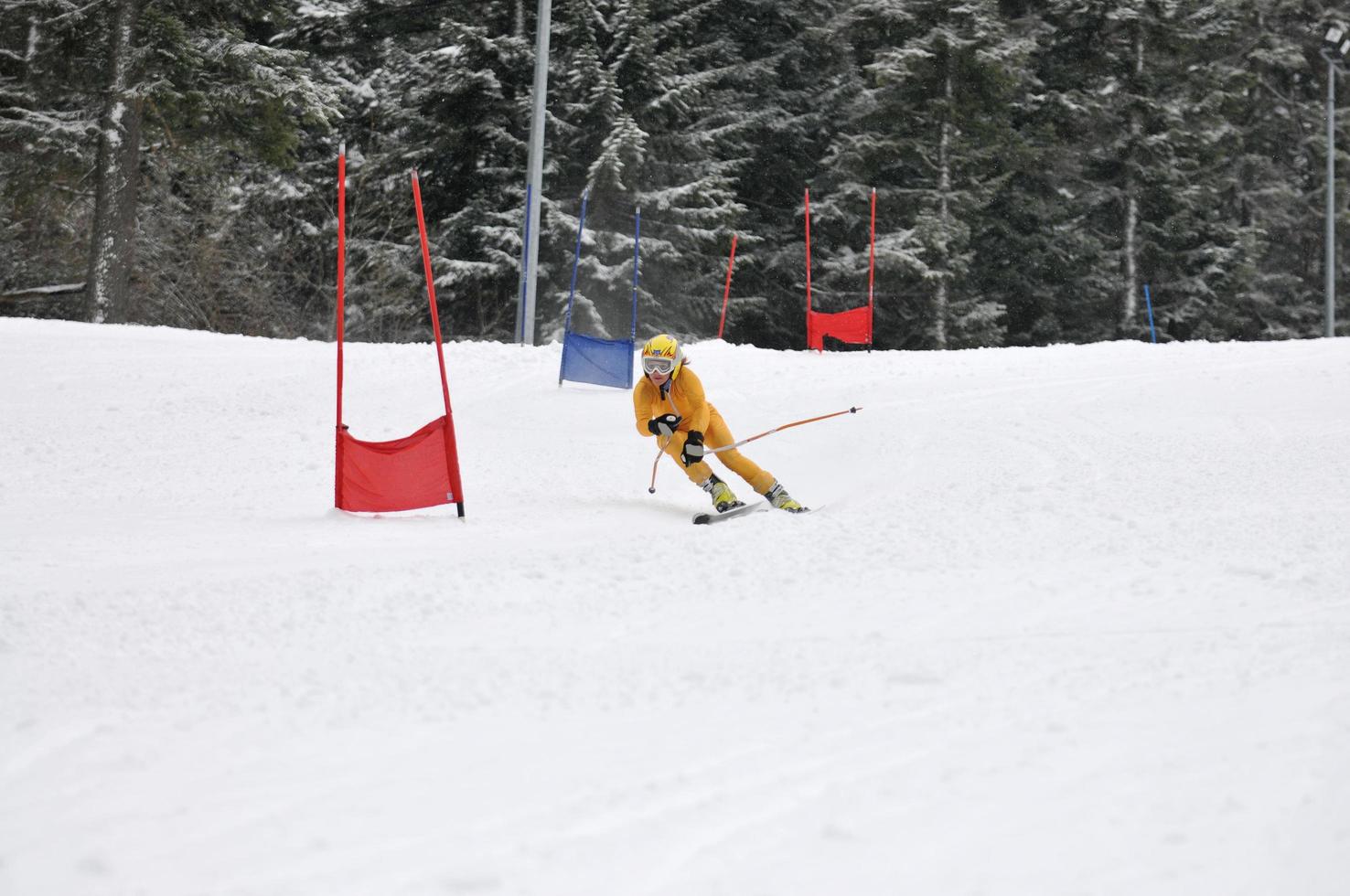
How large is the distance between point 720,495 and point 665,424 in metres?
0.70

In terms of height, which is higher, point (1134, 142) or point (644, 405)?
point (1134, 142)

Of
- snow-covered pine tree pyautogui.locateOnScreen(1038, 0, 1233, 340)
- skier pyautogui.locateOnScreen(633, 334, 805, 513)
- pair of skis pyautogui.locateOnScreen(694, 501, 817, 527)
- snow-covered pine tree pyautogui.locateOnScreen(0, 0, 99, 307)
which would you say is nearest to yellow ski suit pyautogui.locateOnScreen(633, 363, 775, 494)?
skier pyautogui.locateOnScreen(633, 334, 805, 513)

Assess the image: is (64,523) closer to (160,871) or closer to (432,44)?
(160,871)

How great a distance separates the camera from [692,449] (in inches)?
331

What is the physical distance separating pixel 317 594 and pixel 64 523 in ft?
9.31

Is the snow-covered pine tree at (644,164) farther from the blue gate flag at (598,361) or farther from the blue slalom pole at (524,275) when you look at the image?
the blue gate flag at (598,361)

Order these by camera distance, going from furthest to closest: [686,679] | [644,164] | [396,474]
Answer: [644,164] → [396,474] → [686,679]

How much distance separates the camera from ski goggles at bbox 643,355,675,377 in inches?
337

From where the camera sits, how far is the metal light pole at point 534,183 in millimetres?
15922

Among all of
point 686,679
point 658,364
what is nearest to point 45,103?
point 658,364

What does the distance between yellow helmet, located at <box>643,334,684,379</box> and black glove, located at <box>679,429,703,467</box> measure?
49 centimetres

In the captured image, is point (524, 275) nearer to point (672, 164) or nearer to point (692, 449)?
point (692, 449)

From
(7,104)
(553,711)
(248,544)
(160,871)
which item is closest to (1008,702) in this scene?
(553,711)

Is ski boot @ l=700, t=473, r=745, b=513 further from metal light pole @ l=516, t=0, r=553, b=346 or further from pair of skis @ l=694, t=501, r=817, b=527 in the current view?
metal light pole @ l=516, t=0, r=553, b=346
